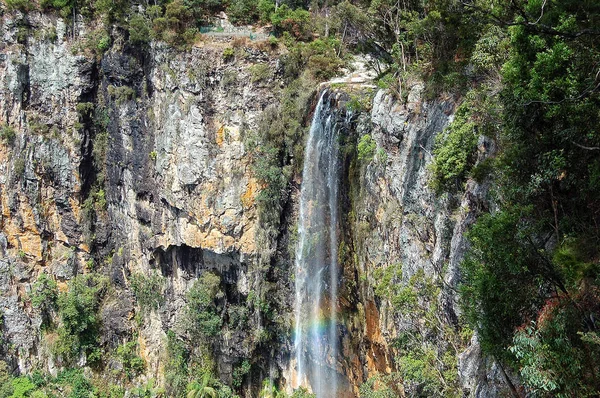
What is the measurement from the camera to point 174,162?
17266 mm

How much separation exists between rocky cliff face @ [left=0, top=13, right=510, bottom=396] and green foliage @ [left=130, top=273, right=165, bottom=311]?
0.49 feet

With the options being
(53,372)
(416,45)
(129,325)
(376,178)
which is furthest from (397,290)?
(53,372)

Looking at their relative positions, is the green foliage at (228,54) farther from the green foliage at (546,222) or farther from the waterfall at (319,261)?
the green foliage at (546,222)

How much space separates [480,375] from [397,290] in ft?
11.7

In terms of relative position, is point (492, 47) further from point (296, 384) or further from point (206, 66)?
point (296, 384)

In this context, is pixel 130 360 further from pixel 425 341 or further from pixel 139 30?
pixel 425 341

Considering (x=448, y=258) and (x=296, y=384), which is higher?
(x=448, y=258)

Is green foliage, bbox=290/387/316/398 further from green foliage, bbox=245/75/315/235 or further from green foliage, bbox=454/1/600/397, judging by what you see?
green foliage, bbox=454/1/600/397

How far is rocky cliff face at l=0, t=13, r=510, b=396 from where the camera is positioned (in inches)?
501

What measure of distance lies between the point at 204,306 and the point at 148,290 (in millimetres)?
3492

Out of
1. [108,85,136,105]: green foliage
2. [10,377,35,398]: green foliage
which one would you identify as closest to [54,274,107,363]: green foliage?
[10,377,35,398]: green foliage

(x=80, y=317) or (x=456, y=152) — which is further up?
(x=456, y=152)

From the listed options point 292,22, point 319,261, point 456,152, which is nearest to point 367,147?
point 456,152

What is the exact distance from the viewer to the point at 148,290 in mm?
19328
